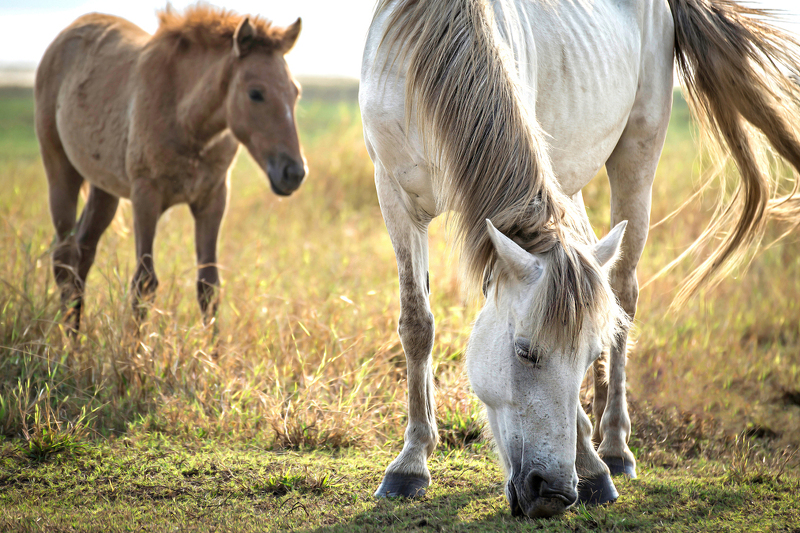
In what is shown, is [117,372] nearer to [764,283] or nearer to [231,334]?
[231,334]

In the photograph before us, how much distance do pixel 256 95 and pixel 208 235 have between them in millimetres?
975

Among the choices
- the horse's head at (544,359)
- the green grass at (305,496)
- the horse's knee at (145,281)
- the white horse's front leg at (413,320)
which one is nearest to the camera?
the horse's head at (544,359)

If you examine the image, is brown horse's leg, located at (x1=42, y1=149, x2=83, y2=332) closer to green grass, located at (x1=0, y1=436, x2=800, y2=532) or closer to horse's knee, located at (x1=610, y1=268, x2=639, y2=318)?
green grass, located at (x1=0, y1=436, x2=800, y2=532)

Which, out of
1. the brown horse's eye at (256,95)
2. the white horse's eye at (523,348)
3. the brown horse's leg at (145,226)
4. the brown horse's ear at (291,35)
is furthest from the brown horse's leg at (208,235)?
the white horse's eye at (523,348)

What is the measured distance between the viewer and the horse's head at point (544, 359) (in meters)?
1.78

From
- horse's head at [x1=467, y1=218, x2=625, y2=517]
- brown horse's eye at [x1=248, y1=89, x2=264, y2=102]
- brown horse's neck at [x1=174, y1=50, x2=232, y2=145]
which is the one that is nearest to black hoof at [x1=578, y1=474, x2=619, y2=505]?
horse's head at [x1=467, y1=218, x2=625, y2=517]

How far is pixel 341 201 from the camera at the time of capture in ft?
26.1

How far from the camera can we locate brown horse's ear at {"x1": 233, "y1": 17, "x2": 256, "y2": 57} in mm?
3652

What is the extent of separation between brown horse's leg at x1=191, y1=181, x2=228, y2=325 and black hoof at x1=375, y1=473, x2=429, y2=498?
2.02 m

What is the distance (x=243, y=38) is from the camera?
3715 mm

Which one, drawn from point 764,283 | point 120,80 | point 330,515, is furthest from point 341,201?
point 330,515

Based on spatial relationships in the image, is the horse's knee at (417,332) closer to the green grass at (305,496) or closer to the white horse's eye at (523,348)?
the green grass at (305,496)

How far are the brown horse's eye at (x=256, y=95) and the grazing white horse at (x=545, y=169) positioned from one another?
1.35 meters

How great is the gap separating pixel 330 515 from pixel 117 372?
1589mm
